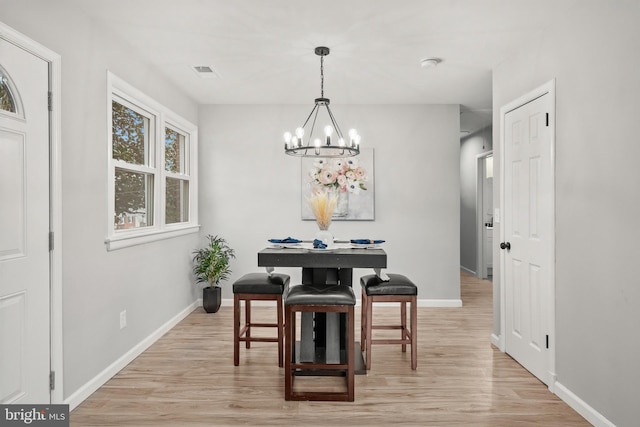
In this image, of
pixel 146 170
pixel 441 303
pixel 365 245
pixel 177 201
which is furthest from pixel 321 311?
pixel 441 303

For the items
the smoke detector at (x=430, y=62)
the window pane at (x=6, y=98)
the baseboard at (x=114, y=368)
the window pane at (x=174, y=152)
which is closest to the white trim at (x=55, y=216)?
the baseboard at (x=114, y=368)

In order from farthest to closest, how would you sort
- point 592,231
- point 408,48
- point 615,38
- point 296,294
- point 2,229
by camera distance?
1. point 408,48
2. point 296,294
3. point 592,231
4. point 615,38
5. point 2,229

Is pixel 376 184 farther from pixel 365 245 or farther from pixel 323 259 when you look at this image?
pixel 323 259

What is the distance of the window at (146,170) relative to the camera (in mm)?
3270

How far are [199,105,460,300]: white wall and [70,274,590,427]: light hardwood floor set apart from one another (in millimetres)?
1464

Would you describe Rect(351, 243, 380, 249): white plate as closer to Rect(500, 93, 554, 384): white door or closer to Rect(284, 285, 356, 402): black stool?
Rect(284, 285, 356, 402): black stool

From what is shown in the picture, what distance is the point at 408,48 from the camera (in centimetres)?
339

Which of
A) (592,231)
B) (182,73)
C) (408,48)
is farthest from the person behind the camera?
(182,73)

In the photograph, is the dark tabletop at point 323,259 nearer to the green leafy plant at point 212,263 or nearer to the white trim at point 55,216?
the white trim at point 55,216

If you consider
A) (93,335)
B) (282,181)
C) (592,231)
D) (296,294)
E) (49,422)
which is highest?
(282,181)

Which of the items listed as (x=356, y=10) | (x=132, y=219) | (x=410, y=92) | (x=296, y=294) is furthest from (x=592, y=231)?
(x=132, y=219)

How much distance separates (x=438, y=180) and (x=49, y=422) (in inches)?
174

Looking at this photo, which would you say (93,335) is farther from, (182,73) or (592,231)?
(592,231)

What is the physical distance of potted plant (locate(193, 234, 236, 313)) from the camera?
486cm
